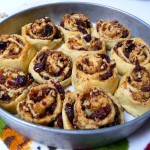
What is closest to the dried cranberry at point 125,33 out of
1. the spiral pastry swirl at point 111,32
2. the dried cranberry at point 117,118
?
the spiral pastry swirl at point 111,32

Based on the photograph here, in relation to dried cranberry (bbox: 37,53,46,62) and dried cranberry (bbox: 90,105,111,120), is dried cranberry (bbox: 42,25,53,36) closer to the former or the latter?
dried cranberry (bbox: 37,53,46,62)

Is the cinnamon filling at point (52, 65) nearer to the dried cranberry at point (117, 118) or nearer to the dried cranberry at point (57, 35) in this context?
the dried cranberry at point (57, 35)

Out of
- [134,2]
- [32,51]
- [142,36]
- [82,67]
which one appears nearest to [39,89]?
[82,67]

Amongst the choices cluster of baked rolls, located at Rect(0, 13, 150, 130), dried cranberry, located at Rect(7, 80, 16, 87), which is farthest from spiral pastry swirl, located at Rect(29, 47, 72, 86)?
dried cranberry, located at Rect(7, 80, 16, 87)

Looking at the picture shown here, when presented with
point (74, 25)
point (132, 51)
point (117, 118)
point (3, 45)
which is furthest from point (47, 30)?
point (117, 118)

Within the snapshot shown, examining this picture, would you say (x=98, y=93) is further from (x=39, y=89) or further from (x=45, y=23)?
(x=45, y=23)

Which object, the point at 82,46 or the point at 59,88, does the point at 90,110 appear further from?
the point at 82,46
